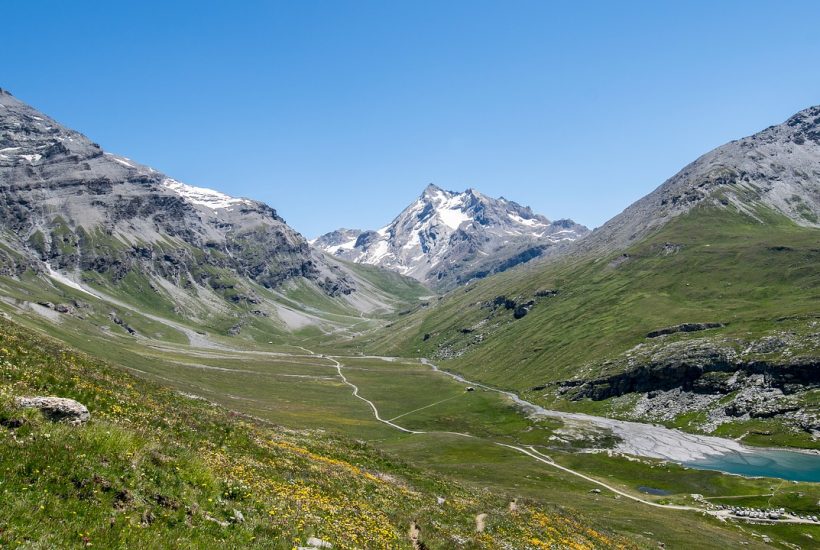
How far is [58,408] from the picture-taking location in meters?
19.2

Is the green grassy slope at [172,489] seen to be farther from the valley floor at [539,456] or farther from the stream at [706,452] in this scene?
the stream at [706,452]

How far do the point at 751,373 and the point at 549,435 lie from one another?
76485 millimetres

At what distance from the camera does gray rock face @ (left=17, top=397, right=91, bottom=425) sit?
18516mm

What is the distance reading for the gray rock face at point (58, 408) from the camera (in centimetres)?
1852

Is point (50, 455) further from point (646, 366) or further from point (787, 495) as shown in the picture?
point (646, 366)

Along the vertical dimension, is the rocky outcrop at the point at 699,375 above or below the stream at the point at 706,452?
above

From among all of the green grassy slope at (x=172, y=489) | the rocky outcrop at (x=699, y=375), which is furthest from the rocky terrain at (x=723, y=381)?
the green grassy slope at (x=172, y=489)

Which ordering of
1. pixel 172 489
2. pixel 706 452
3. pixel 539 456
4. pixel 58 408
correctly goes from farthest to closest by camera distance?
pixel 706 452, pixel 539 456, pixel 58 408, pixel 172 489

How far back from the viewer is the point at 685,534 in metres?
59.5

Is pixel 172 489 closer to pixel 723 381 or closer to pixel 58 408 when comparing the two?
pixel 58 408

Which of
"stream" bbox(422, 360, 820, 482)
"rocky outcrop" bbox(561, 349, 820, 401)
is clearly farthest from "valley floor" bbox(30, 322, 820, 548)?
"rocky outcrop" bbox(561, 349, 820, 401)

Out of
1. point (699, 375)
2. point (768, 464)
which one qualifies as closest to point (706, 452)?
point (768, 464)

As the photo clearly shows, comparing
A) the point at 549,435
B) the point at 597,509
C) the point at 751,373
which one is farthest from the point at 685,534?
the point at 751,373

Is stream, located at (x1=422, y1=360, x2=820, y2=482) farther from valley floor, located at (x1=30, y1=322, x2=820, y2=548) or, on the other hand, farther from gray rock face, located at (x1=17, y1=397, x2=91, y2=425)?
gray rock face, located at (x1=17, y1=397, x2=91, y2=425)
